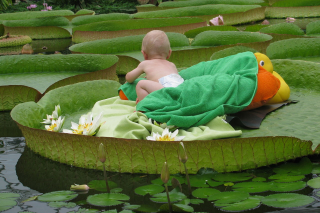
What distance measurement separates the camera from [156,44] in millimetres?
2959

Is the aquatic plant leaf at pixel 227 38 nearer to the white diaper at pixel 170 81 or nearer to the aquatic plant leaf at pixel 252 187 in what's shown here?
the white diaper at pixel 170 81

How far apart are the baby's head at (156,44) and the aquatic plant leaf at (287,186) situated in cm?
141

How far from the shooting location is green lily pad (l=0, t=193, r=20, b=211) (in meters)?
1.86

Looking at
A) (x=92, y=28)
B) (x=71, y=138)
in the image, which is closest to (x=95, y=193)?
(x=71, y=138)

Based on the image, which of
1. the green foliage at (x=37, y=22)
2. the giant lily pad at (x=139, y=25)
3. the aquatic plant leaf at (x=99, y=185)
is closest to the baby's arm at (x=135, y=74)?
the aquatic plant leaf at (x=99, y=185)

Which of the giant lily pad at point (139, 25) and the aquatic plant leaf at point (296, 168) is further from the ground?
the giant lily pad at point (139, 25)

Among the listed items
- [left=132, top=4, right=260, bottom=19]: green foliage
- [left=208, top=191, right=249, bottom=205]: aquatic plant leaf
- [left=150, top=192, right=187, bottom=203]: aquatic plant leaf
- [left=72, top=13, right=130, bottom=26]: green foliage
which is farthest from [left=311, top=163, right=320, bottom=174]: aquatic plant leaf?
[left=72, top=13, right=130, bottom=26]: green foliage

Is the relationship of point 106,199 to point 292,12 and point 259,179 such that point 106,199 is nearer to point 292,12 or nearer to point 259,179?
point 259,179

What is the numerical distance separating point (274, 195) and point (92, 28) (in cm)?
580

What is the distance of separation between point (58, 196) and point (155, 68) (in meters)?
1.28

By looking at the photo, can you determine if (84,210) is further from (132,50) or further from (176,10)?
(176,10)

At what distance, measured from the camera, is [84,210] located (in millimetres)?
1768

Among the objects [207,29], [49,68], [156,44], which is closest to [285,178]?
[156,44]

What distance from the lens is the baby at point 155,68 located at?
2.82 meters
